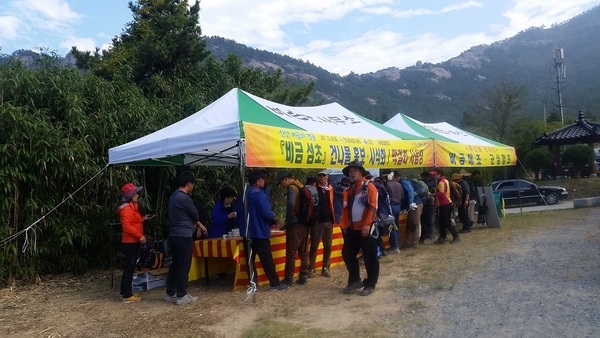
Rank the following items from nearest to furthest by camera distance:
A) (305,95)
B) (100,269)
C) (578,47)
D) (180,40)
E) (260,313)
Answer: (260,313)
(100,269)
(180,40)
(305,95)
(578,47)

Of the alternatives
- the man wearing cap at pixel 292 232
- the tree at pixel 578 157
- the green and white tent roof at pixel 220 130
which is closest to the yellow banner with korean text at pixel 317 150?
the green and white tent roof at pixel 220 130

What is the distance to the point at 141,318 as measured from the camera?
5.93 metres

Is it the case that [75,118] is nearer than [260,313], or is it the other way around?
[260,313]

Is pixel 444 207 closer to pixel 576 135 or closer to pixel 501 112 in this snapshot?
pixel 576 135

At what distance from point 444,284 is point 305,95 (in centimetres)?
1230

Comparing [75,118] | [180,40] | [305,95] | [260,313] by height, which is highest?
[180,40]

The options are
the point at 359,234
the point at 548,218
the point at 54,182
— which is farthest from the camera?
the point at 548,218

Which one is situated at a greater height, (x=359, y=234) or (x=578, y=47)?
(x=578, y=47)

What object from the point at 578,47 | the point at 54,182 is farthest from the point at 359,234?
the point at 578,47

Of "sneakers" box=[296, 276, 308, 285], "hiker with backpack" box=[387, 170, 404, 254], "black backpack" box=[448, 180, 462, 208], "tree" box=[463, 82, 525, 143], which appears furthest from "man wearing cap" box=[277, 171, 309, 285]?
"tree" box=[463, 82, 525, 143]

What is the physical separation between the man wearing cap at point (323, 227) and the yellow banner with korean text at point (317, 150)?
51 cm

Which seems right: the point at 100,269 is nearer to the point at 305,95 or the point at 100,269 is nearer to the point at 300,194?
the point at 300,194

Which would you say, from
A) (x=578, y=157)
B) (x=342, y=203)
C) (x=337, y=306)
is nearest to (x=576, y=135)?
(x=578, y=157)

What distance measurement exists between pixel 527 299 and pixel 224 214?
169 inches
